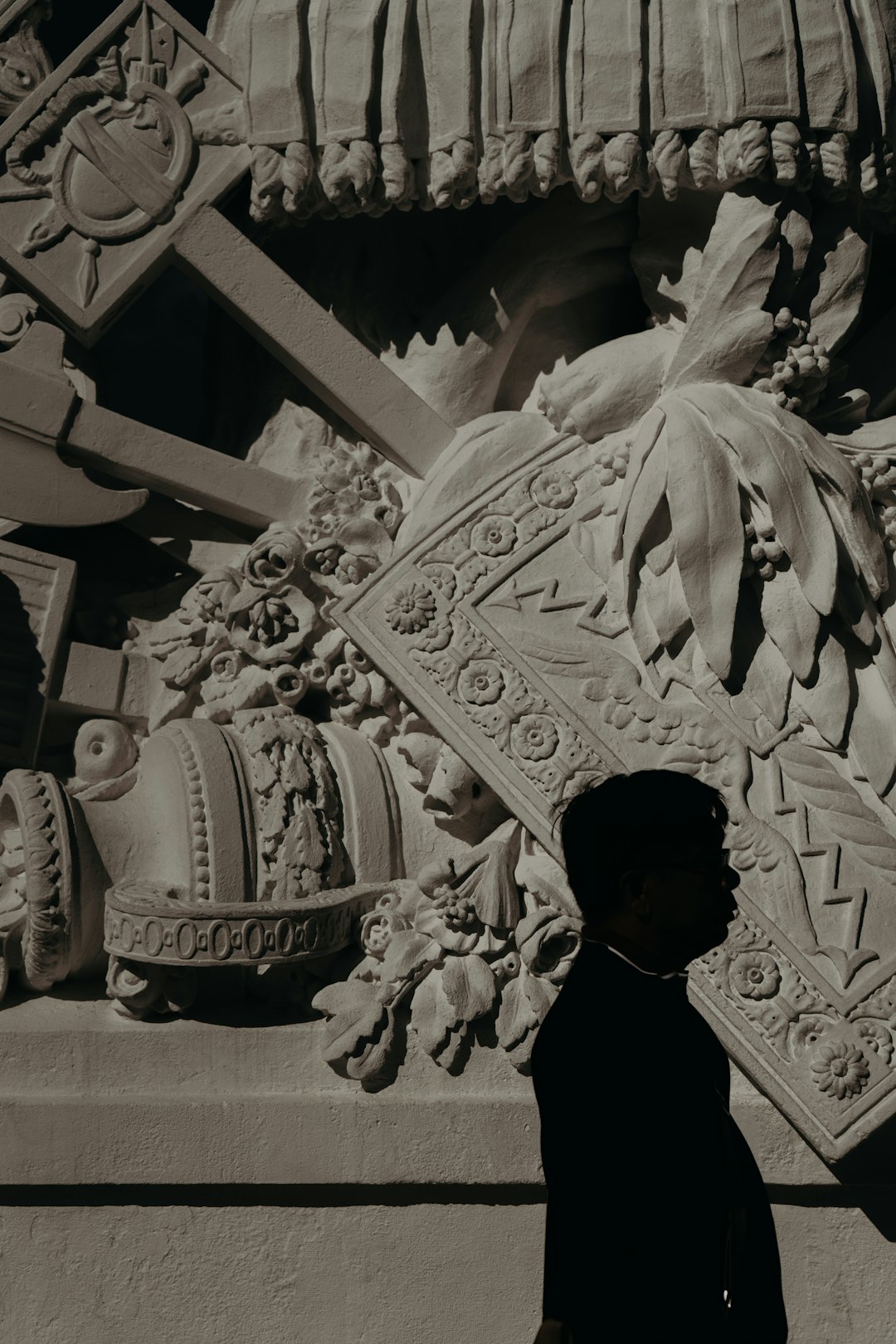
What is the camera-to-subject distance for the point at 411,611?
2.91m

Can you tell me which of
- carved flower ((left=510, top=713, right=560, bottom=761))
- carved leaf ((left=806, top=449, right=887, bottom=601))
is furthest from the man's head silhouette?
carved leaf ((left=806, top=449, right=887, bottom=601))

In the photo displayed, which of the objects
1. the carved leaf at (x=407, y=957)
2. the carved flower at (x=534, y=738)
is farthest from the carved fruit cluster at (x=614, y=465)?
the carved leaf at (x=407, y=957)

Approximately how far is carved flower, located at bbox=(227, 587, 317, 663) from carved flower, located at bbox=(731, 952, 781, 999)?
1.03m

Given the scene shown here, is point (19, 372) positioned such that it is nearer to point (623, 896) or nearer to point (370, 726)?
point (370, 726)

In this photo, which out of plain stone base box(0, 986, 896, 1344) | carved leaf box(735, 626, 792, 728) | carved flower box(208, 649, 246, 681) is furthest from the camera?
carved flower box(208, 649, 246, 681)

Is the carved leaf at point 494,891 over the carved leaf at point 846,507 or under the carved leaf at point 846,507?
under

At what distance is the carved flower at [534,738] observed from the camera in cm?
280

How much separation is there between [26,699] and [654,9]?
1.71 metres

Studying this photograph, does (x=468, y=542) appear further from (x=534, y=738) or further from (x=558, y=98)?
(x=558, y=98)

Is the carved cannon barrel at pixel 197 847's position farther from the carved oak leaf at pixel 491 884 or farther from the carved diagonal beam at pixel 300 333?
the carved diagonal beam at pixel 300 333

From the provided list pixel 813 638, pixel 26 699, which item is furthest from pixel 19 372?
pixel 813 638

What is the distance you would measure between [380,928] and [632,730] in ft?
1.88

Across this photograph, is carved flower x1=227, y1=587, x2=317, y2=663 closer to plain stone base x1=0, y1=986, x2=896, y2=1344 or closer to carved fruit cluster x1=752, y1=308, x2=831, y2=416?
plain stone base x1=0, y1=986, x2=896, y2=1344

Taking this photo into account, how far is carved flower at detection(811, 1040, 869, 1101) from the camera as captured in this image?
101 inches
